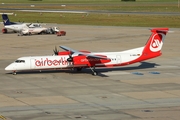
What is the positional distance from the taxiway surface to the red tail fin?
1.94m

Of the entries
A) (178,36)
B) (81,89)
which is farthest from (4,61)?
(178,36)

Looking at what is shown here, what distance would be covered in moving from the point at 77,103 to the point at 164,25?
72.2 metres

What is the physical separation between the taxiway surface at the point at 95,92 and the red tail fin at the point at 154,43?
6.38 ft

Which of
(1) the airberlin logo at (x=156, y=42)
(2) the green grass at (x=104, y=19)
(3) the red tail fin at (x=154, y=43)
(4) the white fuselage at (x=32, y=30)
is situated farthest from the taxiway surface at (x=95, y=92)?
(2) the green grass at (x=104, y=19)

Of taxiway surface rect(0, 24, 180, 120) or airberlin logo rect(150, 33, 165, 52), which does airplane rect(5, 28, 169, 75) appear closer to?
airberlin logo rect(150, 33, 165, 52)

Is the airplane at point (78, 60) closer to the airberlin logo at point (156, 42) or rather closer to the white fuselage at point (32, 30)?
the airberlin logo at point (156, 42)

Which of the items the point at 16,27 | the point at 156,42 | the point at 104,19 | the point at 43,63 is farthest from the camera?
the point at 104,19

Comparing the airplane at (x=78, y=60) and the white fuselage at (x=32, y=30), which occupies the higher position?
the white fuselage at (x=32, y=30)

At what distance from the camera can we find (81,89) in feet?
150

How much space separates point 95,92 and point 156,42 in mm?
14850

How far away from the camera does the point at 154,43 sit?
56312mm

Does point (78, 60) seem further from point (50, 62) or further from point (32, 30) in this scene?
point (32, 30)

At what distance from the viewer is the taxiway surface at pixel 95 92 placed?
3600 centimetres

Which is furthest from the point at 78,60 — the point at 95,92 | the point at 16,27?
the point at 16,27
